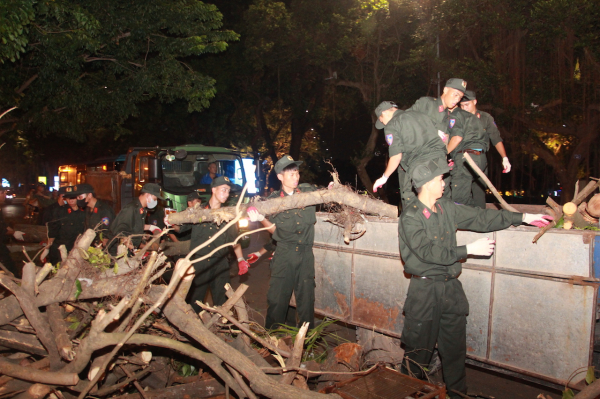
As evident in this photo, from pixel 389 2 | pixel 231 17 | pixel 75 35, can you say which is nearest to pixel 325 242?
pixel 75 35

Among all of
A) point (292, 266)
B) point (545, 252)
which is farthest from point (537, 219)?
point (292, 266)

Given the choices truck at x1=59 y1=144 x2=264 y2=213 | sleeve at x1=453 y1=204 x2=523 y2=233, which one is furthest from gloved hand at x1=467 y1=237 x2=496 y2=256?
truck at x1=59 y1=144 x2=264 y2=213

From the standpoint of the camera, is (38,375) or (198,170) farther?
(198,170)

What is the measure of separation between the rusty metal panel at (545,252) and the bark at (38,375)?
10.4 ft

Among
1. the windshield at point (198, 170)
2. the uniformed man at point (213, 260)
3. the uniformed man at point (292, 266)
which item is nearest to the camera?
the uniformed man at point (292, 266)

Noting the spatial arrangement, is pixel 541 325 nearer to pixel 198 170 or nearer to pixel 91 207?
pixel 91 207

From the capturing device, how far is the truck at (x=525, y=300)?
3084 mm

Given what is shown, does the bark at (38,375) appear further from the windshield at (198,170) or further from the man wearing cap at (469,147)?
the windshield at (198,170)

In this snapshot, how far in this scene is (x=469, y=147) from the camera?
535 cm

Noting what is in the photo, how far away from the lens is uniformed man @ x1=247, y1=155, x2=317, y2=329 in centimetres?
455

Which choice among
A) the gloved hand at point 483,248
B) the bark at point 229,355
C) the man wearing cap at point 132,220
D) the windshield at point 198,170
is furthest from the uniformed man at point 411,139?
the windshield at point 198,170

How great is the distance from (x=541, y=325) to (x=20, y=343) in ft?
12.8

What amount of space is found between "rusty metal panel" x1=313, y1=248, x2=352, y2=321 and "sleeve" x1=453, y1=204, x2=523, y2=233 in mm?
1446

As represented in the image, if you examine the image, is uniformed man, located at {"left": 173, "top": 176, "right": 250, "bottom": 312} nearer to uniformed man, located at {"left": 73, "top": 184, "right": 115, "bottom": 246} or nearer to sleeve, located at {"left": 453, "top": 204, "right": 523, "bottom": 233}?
uniformed man, located at {"left": 73, "top": 184, "right": 115, "bottom": 246}
